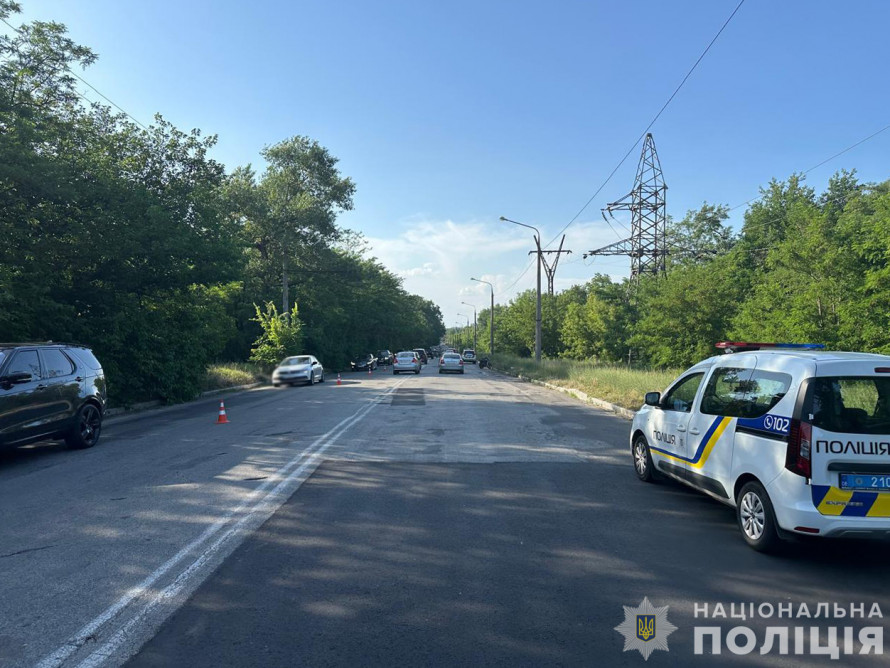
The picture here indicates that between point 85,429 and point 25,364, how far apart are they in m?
1.75

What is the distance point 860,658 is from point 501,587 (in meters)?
2.23

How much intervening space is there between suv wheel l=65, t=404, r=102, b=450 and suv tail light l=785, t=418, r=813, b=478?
35.6 ft

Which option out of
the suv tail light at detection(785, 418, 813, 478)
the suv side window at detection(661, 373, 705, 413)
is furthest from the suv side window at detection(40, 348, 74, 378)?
the suv tail light at detection(785, 418, 813, 478)

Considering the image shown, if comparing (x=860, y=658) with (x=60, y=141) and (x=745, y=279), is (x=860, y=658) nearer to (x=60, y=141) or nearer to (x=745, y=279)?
(x=60, y=141)

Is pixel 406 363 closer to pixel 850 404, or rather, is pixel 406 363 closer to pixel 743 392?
pixel 743 392

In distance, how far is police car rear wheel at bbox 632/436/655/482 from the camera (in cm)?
786

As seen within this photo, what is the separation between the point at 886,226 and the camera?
1638 cm

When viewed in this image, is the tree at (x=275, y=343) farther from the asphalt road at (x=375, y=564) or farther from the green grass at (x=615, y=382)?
the asphalt road at (x=375, y=564)

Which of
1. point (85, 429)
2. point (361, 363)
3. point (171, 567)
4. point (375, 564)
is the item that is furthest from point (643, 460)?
point (361, 363)

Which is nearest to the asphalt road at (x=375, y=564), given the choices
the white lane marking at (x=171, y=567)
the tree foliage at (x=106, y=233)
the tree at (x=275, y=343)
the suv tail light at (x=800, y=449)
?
the white lane marking at (x=171, y=567)

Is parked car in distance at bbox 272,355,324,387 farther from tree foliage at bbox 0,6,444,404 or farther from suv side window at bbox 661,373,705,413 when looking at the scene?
suv side window at bbox 661,373,705,413

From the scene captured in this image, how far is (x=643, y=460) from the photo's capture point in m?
8.00

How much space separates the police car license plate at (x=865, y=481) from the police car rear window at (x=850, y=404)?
345 mm

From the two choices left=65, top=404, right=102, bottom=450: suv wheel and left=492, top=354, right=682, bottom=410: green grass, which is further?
left=492, top=354, right=682, bottom=410: green grass
